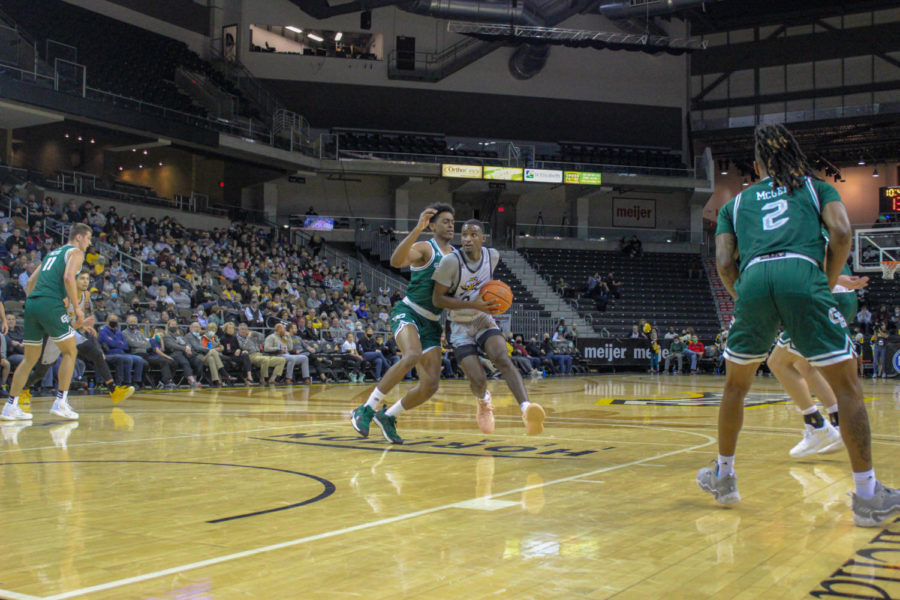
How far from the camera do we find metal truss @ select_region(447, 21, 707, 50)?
102 ft

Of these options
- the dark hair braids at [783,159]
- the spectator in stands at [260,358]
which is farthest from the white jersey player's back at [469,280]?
the spectator in stands at [260,358]

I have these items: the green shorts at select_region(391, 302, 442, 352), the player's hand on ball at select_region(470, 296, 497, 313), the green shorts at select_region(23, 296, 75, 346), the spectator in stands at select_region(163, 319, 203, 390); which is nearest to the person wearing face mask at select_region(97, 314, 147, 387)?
the spectator in stands at select_region(163, 319, 203, 390)

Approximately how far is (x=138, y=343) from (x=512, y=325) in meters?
14.8

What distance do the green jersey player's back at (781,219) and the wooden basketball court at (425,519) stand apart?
1.24m

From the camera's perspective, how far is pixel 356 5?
32.2 metres

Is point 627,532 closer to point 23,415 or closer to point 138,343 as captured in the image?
point 23,415

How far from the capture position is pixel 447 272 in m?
6.74

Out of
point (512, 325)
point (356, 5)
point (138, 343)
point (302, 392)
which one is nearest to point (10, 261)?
point (138, 343)

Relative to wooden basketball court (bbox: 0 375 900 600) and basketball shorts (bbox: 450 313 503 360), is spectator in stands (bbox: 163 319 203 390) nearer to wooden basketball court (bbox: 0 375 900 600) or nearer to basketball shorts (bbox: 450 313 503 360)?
wooden basketball court (bbox: 0 375 900 600)

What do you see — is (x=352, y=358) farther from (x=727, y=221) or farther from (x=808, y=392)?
(x=727, y=221)

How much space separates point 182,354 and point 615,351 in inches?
619

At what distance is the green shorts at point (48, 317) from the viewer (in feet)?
27.8

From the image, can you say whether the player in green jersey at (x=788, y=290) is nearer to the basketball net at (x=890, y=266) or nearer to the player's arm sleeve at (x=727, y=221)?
the player's arm sleeve at (x=727, y=221)

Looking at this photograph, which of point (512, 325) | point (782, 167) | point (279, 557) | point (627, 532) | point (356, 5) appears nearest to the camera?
point (279, 557)
